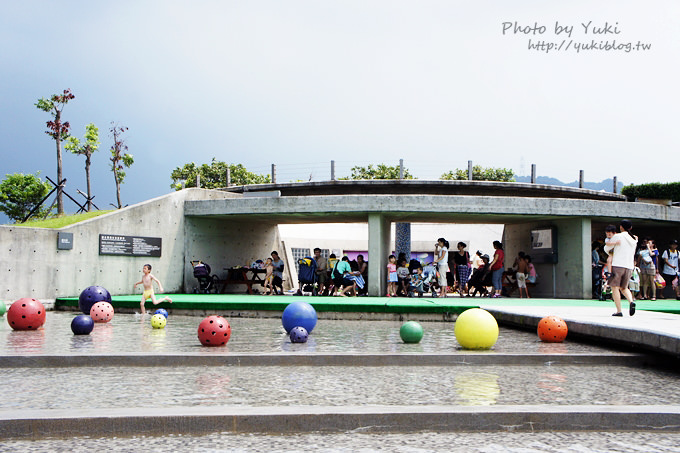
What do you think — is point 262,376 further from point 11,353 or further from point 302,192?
point 302,192

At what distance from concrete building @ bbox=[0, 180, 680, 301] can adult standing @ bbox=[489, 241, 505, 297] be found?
1221mm

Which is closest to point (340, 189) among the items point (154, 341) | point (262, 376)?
point (154, 341)

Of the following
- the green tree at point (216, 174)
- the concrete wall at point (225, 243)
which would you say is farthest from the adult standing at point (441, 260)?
the green tree at point (216, 174)

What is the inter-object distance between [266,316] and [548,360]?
30.1 feet

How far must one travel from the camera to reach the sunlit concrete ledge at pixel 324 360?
8.80m

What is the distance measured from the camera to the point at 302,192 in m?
40.6

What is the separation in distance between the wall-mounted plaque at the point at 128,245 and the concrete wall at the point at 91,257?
15cm

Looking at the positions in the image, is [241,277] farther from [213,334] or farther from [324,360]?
[324,360]

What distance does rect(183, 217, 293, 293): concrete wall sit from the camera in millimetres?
24266

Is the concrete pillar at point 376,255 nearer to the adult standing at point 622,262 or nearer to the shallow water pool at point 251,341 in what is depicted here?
the shallow water pool at point 251,341

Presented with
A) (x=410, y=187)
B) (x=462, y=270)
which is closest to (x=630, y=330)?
(x=462, y=270)

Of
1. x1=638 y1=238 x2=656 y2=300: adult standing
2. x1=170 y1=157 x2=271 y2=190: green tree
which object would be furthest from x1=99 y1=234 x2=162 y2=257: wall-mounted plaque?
x1=170 y1=157 x2=271 y2=190: green tree

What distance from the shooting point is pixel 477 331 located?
9.77 metres

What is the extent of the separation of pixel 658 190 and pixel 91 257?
123 feet
